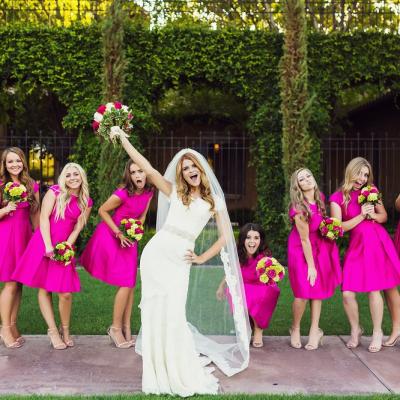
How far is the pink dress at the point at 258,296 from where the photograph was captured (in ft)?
19.5

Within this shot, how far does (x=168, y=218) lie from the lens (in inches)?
187

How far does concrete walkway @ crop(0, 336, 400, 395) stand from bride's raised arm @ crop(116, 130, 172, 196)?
1701mm

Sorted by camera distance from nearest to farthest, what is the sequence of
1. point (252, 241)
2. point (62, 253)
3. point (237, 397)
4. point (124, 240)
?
point (237, 397) < point (62, 253) < point (124, 240) < point (252, 241)

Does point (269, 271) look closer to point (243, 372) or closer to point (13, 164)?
point (243, 372)

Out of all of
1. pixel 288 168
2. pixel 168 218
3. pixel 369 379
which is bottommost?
pixel 369 379

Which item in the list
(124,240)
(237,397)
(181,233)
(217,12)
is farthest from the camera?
(217,12)

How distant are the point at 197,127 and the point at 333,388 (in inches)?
686

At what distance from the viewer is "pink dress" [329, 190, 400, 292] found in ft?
19.2

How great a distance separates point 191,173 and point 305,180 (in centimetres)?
168

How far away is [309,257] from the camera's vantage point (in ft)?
19.1

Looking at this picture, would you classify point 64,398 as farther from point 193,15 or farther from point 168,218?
point 193,15

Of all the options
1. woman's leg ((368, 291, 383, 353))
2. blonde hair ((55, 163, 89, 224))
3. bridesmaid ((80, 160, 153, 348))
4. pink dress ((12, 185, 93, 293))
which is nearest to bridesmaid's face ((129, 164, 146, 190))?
bridesmaid ((80, 160, 153, 348))

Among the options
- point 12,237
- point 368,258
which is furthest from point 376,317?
point 12,237

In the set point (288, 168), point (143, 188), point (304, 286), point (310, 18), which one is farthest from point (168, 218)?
point (310, 18)
